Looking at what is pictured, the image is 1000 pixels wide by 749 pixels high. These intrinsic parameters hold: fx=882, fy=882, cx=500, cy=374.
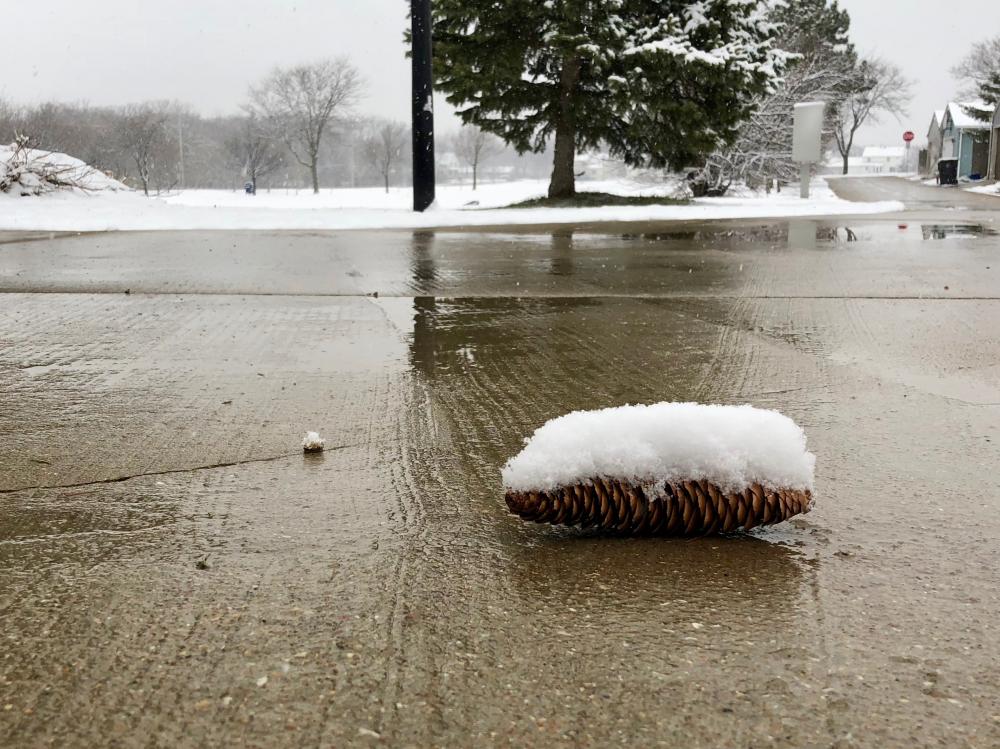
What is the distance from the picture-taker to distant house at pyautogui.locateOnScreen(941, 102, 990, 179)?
55.0 m

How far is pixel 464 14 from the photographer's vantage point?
52.9 feet

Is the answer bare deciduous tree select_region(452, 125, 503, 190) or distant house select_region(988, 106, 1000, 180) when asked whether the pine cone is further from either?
bare deciduous tree select_region(452, 125, 503, 190)

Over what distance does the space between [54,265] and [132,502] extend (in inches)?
205

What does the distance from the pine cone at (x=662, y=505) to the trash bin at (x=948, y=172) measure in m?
47.3

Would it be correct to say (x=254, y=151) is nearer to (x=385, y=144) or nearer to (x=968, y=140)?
(x=385, y=144)

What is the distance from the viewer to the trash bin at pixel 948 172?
1696 inches

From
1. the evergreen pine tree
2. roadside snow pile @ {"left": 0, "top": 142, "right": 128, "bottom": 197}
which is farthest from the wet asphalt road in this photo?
the evergreen pine tree

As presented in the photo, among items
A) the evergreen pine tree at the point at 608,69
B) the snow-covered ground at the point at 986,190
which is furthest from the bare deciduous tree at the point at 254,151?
the evergreen pine tree at the point at 608,69

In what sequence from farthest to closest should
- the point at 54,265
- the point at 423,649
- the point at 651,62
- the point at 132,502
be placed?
the point at 651,62 → the point at 54,265 → the point at 132,502 → the point at 423,649

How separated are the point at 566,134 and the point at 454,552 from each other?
16.7m

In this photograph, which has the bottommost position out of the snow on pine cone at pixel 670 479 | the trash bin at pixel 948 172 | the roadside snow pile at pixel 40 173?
the snow on pine cone at pixel 670 479

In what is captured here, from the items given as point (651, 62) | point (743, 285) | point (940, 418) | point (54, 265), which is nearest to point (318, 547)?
point (940, 418)

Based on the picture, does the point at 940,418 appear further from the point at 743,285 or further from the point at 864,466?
the point at 743,285

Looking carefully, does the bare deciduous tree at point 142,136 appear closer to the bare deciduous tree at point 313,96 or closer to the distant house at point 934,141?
the bare deciduous tree at point 313,96
